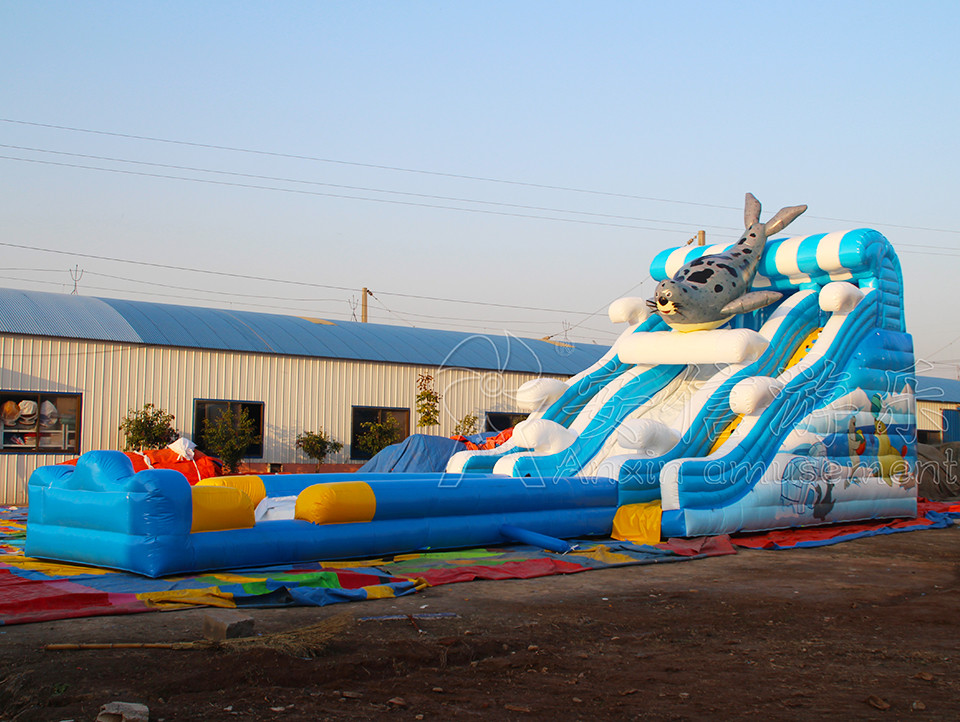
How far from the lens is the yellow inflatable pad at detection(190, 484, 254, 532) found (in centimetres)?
614

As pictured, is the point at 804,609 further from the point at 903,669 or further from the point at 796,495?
the point at 796,495

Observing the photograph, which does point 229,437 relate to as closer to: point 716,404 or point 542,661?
point 716,404

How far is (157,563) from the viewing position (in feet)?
19.4

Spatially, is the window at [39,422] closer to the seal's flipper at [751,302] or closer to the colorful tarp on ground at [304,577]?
the colorful tarp on ground at [304,577]

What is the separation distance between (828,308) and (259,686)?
7766 millimetres

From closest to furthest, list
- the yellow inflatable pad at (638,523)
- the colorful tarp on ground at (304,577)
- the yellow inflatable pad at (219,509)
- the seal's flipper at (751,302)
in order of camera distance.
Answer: the colorful tarp on ground at (304,577) → the yellow inflatable pad at (219,509) → the yellow inflatable pad at (638,523) → the seal's flipper at (751,302)

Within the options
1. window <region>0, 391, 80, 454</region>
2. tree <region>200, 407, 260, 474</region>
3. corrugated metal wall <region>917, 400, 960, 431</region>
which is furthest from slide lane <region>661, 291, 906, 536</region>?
corrugated metal wall <region>917, 400, 960, 431</region>

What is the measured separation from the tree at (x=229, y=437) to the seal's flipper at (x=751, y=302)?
7892 mm

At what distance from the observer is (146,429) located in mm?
13797

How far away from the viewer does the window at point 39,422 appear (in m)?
13.1

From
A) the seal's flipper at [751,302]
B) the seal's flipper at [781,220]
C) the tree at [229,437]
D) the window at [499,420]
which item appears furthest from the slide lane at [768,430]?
the window at [499,420]

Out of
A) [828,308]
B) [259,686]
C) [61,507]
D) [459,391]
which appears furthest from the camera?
[459,391]

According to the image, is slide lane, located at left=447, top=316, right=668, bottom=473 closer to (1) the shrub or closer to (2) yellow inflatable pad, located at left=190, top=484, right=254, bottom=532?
(2) yellow inflatable pad, located at left=190, top=484, right=254, bottom=532

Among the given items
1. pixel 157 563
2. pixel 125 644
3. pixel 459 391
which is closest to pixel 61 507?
pixel 157 563
